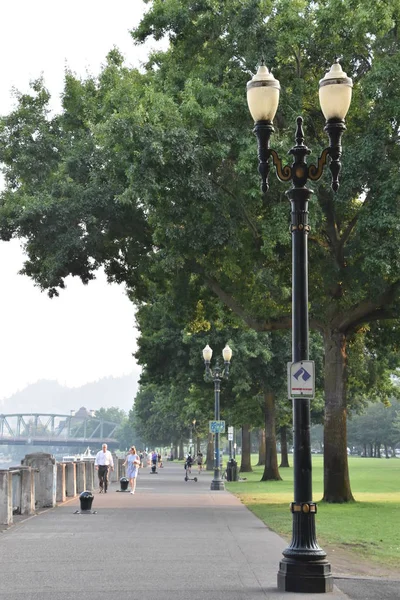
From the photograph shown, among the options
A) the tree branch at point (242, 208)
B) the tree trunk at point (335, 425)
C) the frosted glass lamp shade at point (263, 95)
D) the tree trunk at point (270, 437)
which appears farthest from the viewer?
the tree trunk at point (270, 437)

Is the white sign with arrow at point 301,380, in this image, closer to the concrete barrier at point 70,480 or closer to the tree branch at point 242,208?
the tree branch at point 242,208

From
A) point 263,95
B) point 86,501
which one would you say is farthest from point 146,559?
point 86,501

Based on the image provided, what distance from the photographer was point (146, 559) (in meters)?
13.8

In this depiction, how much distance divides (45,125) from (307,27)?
1080 centimetres

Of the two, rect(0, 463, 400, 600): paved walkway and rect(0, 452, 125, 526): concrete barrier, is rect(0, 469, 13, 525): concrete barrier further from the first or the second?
rect(0, 463, 400, 600): paved walkway

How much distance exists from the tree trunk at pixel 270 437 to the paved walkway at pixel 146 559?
26.3m

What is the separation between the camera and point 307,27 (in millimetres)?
25109

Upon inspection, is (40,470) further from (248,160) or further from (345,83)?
(345,83)

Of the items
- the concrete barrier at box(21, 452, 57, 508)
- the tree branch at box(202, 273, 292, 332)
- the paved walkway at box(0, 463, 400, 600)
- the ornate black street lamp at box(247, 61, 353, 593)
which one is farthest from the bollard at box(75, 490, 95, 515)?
the ornate black street lamp at box(247, 61, 353, 593)

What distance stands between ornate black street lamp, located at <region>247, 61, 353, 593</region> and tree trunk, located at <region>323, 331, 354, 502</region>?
16.6 metres

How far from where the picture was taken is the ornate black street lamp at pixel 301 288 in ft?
35.0

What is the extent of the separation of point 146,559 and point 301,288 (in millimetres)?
4773

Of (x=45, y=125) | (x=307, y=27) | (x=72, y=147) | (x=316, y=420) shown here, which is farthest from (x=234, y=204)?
(x=316, y=420)

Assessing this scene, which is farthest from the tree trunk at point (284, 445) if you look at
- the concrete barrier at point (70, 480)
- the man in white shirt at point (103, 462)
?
the concrete barrier at point (70, 480)
